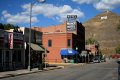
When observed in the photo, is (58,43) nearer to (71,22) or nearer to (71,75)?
(71,22)

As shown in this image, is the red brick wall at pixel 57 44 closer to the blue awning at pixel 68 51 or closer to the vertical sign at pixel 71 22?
the blue awning at pixel 68 51

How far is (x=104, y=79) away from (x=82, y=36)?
77.8 meters

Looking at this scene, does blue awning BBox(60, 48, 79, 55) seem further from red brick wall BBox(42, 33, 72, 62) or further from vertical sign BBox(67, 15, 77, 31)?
vertical sign BBox(67, 15, 77, 31)

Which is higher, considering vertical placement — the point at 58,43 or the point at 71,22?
the point at 71,22

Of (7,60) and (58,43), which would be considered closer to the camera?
(7,60)

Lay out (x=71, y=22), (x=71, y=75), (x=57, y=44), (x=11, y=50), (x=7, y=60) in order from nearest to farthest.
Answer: (x=71, y=75), (x=7, y=60), (x=11, y=50), (x=57, y=44), (x=71, y=22)

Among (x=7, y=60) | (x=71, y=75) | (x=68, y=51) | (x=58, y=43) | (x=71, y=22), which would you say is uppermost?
(x=71, y=22)

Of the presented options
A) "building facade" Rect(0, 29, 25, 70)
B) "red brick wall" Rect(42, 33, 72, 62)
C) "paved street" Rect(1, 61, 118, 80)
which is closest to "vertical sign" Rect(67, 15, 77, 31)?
"red brick wall" Rect(42, 33, 72, 62)

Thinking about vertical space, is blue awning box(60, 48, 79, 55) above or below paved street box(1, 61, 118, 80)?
above

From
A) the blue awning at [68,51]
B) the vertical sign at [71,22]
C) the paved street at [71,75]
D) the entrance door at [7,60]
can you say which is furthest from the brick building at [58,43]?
the paved street at [71,75]

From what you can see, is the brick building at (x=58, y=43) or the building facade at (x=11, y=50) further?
the brick building at (x=58, y=43)

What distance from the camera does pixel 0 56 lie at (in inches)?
1469

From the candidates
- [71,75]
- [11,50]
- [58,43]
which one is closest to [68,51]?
[58,43]

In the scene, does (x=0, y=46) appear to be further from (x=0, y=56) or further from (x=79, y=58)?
(x=79, y=58)
